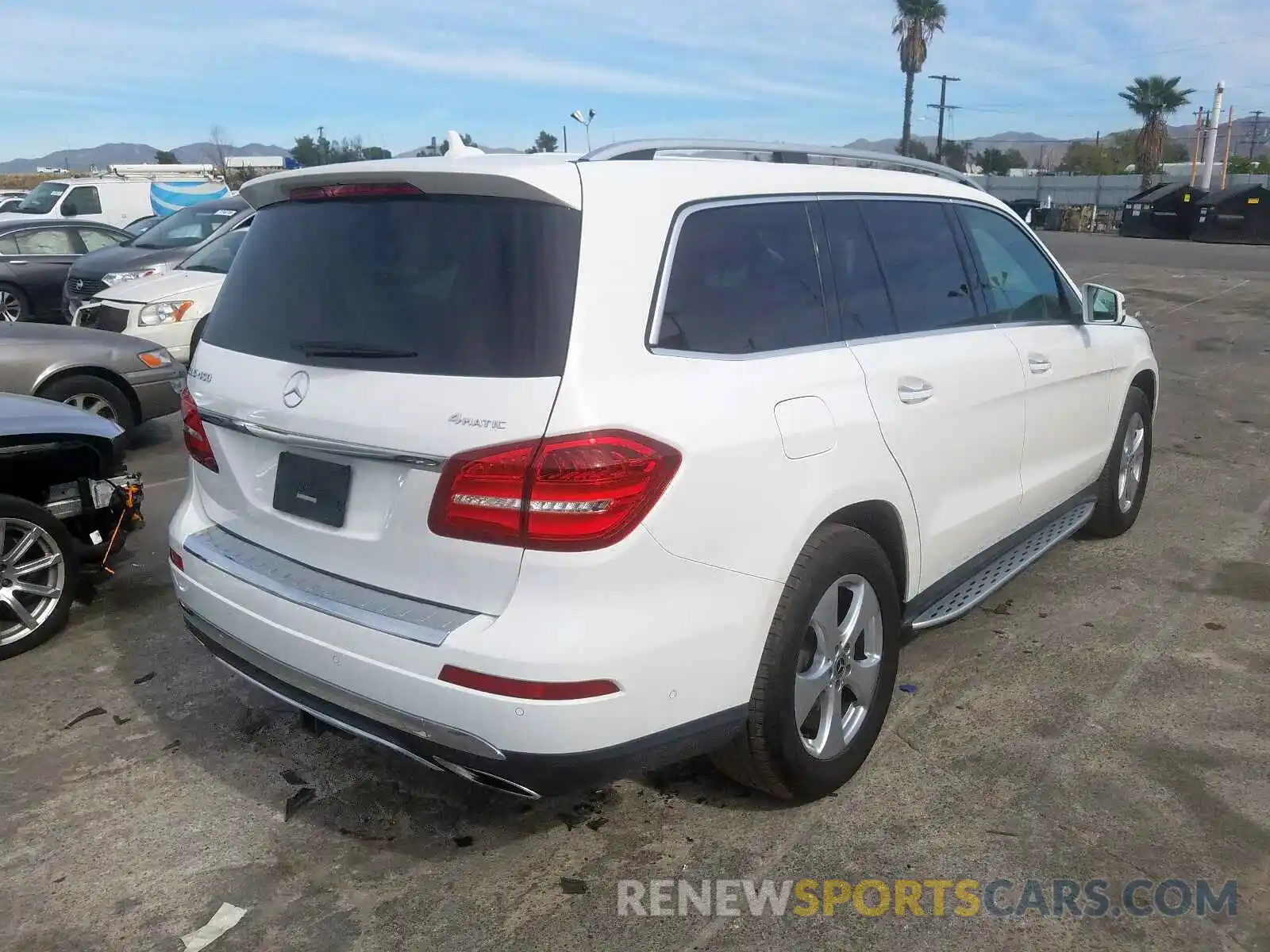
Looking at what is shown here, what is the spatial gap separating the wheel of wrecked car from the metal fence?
4719 cm

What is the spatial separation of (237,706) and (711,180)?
2.59 metres

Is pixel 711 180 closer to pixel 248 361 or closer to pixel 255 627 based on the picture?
pixel 248 361

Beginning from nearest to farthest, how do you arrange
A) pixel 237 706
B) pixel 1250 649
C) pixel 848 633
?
1. pixel 848 633
2. pixel 237 706
3. pixel 1250 649

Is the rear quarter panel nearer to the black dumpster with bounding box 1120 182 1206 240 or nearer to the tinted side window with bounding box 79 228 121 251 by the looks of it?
the tinted side window with bounding box 79 228 121 251

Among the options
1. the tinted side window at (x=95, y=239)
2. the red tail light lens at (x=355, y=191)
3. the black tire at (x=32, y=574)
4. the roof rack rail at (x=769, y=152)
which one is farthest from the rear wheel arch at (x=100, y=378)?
the tinted side window at (x=95, y=239)

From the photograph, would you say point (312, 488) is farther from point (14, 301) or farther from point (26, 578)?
point (14, 301)

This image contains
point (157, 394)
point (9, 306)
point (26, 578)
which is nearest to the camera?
point (26, 578)

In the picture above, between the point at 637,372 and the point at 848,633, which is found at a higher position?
the point at 637,372

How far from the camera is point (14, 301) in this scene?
13766 mm

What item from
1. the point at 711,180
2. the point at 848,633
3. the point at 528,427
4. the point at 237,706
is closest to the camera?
the point at 528,427

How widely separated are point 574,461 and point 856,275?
1446 mm

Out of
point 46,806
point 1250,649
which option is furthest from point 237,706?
point 1250,649

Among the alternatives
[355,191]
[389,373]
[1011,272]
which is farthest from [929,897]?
[1011,272]

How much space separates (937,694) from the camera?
3902mm
